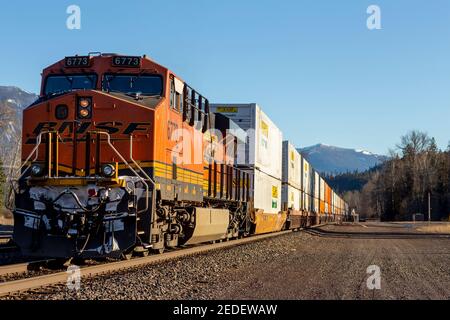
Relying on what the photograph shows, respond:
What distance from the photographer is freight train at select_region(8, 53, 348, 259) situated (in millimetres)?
10352

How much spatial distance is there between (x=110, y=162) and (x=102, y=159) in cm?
18

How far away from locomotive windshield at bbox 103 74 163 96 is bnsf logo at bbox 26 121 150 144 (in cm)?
89

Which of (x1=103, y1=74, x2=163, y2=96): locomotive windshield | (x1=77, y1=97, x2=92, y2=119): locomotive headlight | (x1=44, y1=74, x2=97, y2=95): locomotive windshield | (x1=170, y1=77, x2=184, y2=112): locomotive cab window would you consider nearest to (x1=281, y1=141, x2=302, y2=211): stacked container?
(x1=170, y1=77, x2=184, y2=112): locomotive cab window

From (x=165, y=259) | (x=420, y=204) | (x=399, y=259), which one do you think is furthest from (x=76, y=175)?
(x=420, y=204)

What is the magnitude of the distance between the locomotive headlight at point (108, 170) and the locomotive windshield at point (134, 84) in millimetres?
2089

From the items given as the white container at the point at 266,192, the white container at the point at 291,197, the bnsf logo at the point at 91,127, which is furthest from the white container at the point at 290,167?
the bnsf logo at the point at 91,127

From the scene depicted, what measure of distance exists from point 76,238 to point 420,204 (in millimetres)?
89010

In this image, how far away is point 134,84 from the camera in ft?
39.1

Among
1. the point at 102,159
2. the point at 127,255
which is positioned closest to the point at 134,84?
the point at 102,159

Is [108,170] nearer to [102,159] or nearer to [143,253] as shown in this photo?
[102,159]

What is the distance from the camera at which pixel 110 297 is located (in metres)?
7.54

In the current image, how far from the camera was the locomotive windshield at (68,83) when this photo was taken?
11.7 meters

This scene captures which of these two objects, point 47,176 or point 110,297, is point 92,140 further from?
point 110,297

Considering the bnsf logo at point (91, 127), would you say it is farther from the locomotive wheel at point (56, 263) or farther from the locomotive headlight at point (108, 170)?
the locomotive wheel at point (56, 263)
